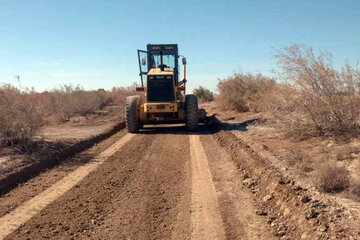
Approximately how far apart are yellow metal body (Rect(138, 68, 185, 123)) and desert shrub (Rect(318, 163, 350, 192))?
1132 cm

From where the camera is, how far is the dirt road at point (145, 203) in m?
5.79

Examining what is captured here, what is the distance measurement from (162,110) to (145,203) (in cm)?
1066

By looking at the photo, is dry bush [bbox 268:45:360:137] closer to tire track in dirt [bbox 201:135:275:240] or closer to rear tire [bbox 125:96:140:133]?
tire track in dirt [bbox 201:135:275:240]

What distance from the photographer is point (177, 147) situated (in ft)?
43.9

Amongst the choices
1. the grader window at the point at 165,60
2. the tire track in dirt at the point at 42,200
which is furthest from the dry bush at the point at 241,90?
the tire track in dirt at the point at 42,200

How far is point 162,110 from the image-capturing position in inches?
691

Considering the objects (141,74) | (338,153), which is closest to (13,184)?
(338,153)

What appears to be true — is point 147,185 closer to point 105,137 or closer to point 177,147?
point 177,147

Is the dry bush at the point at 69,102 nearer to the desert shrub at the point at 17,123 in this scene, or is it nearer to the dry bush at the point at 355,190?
the desert shrub at the point at 17,123

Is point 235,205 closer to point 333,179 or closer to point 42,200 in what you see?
point 333,179

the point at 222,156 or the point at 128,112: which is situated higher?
the point at 128,112


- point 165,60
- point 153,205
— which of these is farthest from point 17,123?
point 165,60

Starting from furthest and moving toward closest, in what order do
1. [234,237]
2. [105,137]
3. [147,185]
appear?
[105,137] → [147,185] → [234,237]

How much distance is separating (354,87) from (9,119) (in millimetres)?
10263
